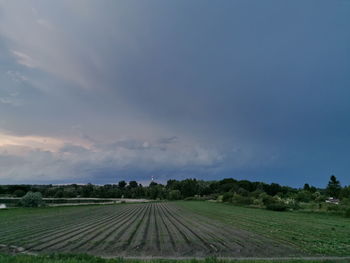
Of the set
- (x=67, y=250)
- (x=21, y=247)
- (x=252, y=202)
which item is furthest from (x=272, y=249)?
(x=252, y=202)

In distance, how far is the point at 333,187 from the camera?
371ft

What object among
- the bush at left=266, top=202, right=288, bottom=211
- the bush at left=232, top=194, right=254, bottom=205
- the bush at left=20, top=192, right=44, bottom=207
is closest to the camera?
the bush at left=266, top=202, right=288, bottom=211

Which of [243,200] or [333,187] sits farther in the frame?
[333,187]

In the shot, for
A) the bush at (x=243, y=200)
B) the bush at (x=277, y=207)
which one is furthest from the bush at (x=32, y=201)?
the bush at (x=277, y=207)

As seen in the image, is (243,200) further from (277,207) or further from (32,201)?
(32,201)

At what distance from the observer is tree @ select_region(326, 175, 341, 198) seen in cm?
11064

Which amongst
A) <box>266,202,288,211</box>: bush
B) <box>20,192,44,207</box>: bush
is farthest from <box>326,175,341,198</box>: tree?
<box>20,192,44,207</box>: bush

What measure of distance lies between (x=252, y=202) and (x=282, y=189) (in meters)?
83.9

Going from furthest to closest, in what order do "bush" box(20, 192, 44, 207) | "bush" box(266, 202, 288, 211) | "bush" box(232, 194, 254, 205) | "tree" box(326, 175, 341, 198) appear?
"tree" box(326, 175, 341, 198)
"bush" box(20, 192, 44, 207)
"bush" box(232, 194, 254, 205)
"bush" box(266, 202, 288, 211)

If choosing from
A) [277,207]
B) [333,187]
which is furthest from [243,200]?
[333,187]

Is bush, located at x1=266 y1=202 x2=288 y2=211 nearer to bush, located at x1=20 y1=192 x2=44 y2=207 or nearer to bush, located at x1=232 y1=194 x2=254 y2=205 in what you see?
bush, located at x1=232 y1=194 x2=254 y2=205

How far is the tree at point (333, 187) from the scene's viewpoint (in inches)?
4356

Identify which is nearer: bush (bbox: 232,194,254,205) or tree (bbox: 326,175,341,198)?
bush (bbox: 232,194,254,205)

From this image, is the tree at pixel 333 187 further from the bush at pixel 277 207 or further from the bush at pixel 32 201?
the bush at pixel 32 201
